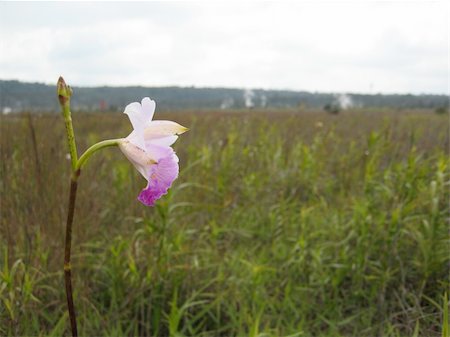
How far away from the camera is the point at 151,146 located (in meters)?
0.75

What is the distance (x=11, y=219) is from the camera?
2111mm

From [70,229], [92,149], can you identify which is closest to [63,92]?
[92,149]

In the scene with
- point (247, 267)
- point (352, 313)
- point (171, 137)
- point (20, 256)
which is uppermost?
point (171, 137)

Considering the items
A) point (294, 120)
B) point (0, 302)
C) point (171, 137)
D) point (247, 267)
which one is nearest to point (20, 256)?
point (0, 302)

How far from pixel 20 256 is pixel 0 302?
43cm

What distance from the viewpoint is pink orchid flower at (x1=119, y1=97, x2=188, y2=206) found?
0.74 meters

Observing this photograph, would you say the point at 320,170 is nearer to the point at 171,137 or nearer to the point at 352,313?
the point at 352,313

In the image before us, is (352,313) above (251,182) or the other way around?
the other way around

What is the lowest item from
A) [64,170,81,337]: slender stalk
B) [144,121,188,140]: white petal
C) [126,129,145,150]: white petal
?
[64,170,81,337]: slender stalk

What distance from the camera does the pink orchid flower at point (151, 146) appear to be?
0.74 m

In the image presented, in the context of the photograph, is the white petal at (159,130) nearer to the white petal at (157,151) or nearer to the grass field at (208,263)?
the white petal at (157,151)

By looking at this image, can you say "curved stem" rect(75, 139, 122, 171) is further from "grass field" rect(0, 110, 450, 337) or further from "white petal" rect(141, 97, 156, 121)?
"grass field" rect(0, 110, 450, 337)

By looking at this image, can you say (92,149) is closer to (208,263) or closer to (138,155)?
(138,155)

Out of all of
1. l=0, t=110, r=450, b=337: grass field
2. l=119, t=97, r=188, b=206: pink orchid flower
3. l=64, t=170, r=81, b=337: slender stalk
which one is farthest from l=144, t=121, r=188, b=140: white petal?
l=0, t=110, r=450, b=337: grass field
